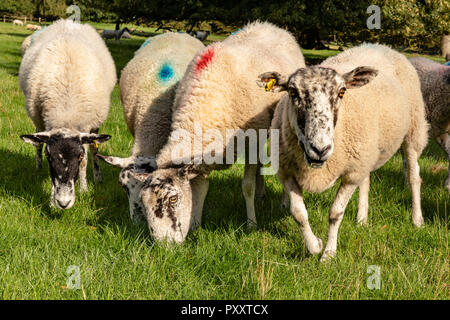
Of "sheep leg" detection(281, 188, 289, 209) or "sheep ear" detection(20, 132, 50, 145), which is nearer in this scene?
"sheep ear" detection(20, 132, 50, 145)

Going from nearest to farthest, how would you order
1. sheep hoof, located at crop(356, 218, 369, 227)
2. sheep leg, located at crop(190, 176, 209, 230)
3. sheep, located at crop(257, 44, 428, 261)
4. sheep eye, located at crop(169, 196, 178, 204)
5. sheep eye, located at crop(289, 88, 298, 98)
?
1. sheep, located at crop(257, 44, 428, 261)
2. sheep eye, located at crop(289, 88, 298, 98)
3. sheep eye, located at crop(169, 196, 178, 204)
4. sheep hoof, located at crop(356, 218, 369, 227)
5. sheep leg, located at crop(190, 176, 209, 230)

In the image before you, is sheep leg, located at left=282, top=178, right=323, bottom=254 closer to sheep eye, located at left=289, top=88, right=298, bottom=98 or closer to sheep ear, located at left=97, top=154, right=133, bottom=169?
sheep eye, located at left=289, top=88, right=298, bottom=98

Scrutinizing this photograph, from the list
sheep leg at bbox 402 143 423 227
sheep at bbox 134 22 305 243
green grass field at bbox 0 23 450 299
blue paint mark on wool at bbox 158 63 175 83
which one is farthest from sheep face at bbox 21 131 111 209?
sheep leg at bbox 402 143 423 227

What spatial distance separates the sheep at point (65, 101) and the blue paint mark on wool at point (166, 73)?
98cm

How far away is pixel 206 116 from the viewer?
13.1 ft

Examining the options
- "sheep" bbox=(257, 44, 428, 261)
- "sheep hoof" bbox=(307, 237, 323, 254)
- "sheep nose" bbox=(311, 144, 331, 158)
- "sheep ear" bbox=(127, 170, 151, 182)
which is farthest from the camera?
"sheep ear" bbox=(127, 170, 151, 182)

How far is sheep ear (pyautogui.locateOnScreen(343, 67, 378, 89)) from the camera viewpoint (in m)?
3.16

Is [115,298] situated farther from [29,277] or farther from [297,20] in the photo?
[297,20]

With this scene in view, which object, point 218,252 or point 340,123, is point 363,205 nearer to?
point 340,123

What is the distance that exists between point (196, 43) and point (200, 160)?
301 cm

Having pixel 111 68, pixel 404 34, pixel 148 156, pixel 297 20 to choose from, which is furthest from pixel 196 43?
pixel 404 34

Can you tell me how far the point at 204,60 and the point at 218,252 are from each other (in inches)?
76.2

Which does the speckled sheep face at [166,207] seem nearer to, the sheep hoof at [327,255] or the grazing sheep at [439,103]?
the sheep hoof at [327,255]

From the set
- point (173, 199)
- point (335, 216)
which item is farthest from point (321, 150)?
point (173, 199)
